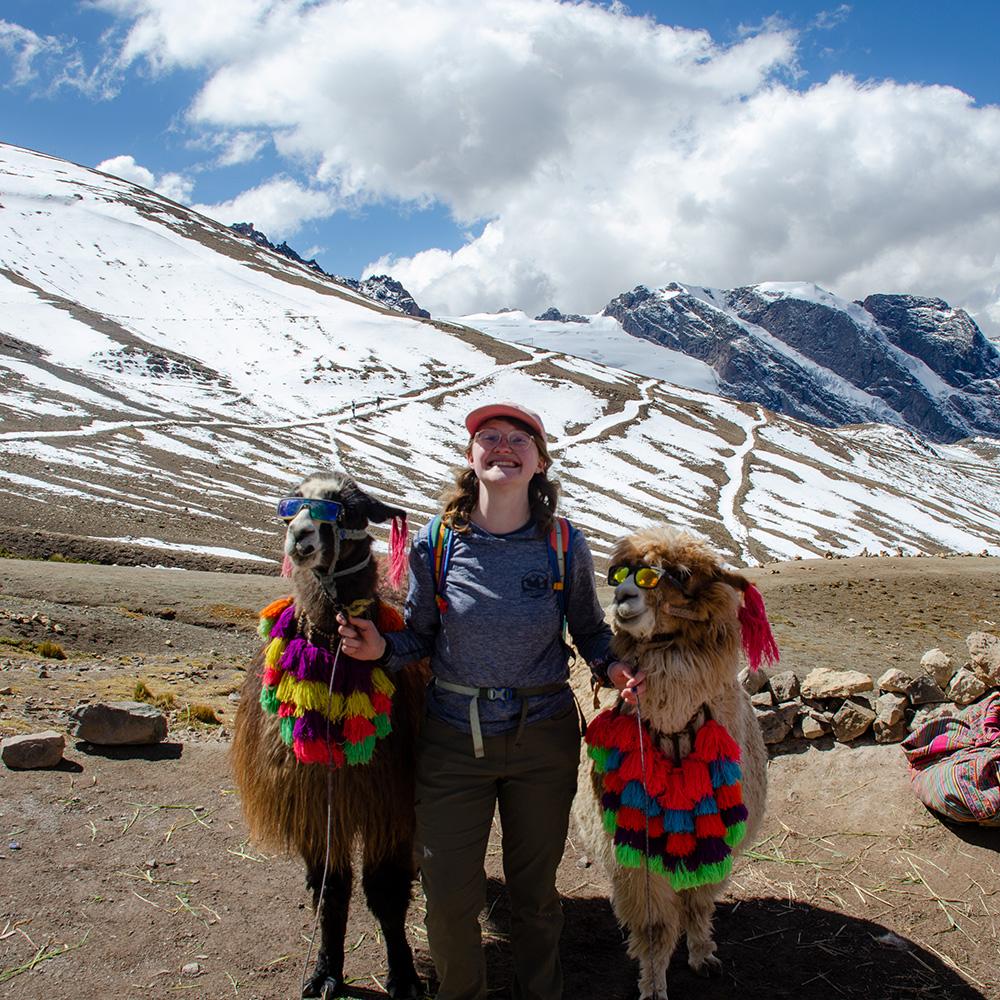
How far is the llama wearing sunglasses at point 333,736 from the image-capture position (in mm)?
3125

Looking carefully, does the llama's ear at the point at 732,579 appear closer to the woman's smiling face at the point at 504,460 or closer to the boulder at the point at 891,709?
the woman's smiling face at the point at 504,460

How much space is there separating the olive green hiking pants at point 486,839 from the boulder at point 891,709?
3.58 metres

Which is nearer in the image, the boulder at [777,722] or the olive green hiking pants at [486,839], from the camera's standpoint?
the olive green hiking pants at [486,839]

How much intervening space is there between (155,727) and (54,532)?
18.0 metres

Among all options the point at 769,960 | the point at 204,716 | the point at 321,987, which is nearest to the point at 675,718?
the point at 769,960

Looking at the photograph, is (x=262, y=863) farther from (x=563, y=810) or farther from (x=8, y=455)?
(x=8, y=455)

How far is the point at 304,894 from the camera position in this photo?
4.17 meters

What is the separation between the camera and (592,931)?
4090 mm

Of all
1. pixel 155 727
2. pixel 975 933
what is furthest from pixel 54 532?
pixel 975 933

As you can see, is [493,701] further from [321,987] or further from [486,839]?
[321,987]

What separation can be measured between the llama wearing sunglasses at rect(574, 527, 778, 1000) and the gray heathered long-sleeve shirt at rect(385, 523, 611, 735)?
309 mm

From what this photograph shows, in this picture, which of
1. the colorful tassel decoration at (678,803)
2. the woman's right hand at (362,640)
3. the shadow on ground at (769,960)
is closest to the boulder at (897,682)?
the shadow on ground at (769,960)

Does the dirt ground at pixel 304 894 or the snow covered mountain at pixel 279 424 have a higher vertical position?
the snow covered mountain at pixel 279 424

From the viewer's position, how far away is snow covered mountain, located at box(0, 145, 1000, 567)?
29.4m
